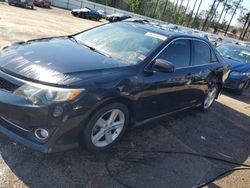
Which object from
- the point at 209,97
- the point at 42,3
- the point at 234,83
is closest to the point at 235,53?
the point at 234,83

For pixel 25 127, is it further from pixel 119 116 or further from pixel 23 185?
pixel 119 116

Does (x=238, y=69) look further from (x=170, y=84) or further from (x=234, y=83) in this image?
(x=170, y=84)

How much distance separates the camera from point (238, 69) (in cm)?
944

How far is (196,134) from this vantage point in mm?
5285

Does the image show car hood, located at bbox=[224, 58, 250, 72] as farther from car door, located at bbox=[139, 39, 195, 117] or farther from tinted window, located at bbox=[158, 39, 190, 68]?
tinted window, located at bbox=[158, 39, 190, 68]

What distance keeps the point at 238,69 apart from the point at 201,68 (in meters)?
4.65

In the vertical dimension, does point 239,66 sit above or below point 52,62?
below

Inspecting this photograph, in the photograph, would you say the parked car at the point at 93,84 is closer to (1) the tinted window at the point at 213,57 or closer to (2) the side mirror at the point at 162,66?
(2) the side mirror at the point at 162,66

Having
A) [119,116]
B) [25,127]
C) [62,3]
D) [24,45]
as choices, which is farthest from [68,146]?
[62,3]

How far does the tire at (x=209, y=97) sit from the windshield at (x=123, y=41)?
2.45 metres

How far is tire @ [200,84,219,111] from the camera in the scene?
6412 mm

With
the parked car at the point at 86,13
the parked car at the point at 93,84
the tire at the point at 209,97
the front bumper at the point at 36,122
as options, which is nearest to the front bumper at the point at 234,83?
the tire at the point at 209,97

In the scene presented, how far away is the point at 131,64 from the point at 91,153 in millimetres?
1339

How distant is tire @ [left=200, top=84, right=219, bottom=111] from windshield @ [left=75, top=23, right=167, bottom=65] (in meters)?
2.45
